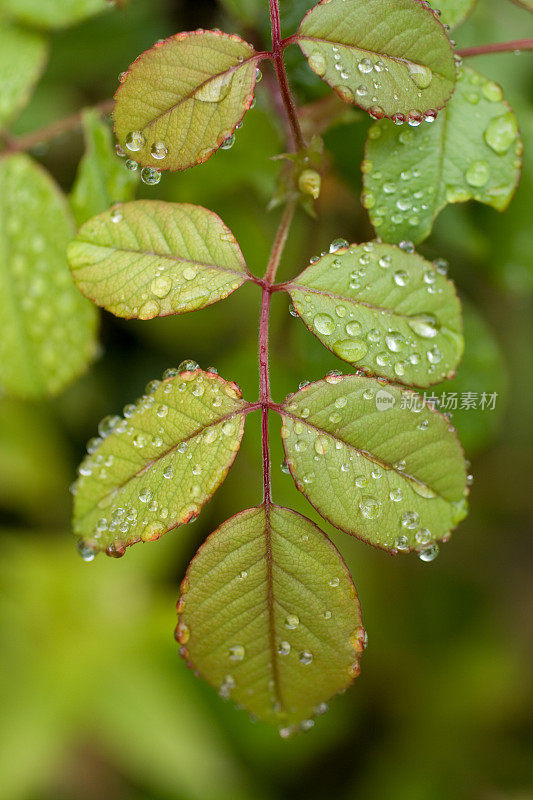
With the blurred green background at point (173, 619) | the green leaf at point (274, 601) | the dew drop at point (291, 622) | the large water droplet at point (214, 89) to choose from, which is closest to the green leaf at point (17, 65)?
the blurred green background at point (173, 619)

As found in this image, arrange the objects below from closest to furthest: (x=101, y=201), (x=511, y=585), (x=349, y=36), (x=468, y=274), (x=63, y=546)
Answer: (x=349, y=36)
(x=101, y=201)
(x=468, y=274)
(x=63, y=546)
(x=511, y=585)

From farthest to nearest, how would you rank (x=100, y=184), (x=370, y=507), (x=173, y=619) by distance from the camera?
(x=173, y=619) → (x=100, y=184) → (x=370, y=507)

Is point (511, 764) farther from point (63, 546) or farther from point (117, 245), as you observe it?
point (117, 245)

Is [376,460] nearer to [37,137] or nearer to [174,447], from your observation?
[174,447]

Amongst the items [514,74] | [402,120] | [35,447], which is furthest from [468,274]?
[35,447]

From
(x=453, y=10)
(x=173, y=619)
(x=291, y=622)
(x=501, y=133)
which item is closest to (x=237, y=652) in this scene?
(x=291, y=622)

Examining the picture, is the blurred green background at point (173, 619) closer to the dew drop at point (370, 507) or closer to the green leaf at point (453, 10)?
the green leaf at point (453, 10)

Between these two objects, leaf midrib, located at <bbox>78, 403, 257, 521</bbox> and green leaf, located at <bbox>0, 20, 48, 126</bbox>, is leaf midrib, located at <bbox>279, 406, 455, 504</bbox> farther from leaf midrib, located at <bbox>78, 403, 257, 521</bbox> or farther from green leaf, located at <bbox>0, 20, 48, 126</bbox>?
green leaf, located at <bbox>0, 20, 48, 126</bbox>
